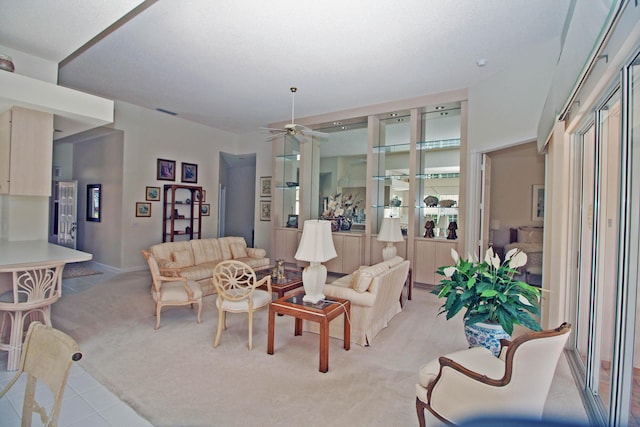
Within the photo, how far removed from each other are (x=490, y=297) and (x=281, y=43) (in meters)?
3.49

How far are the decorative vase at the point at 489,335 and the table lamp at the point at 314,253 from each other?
1334 millimetres

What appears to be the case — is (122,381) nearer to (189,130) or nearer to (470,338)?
(470,338)

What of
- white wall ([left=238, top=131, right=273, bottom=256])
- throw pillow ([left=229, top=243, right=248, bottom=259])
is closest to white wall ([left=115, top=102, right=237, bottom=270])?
white wall ([left=238, top=131, right=273, bottom=256])

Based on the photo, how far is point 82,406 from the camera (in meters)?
2.23

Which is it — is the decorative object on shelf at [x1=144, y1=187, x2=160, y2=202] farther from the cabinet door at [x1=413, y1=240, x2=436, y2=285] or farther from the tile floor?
the cabinet door at [x1=413, y1=240, x2=436, y2=285]

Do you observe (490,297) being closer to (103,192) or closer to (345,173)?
(345,173)

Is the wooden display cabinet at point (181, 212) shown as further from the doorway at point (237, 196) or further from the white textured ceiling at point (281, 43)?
the white textured ceiling at point (281, 43)

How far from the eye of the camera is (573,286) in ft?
9.79

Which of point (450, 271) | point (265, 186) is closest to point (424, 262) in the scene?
point (450, 271)

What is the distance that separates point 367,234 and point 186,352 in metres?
3.98

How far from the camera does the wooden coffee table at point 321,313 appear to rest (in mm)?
2732

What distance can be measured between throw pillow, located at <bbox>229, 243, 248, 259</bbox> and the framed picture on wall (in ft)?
18.3

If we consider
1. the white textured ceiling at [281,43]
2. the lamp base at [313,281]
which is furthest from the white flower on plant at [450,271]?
the white textured ceiling at [281,43]

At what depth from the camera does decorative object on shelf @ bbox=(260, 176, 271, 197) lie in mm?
8055
